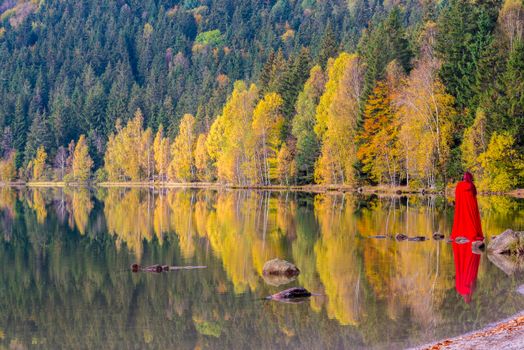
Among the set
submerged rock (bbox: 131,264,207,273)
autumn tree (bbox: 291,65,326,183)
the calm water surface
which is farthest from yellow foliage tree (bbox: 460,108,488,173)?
submerged rock (bbox: 131,264,207,273)

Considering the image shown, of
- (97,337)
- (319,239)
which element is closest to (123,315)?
(97,337)

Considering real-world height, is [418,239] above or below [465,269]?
above

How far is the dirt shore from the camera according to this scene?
1245 cm

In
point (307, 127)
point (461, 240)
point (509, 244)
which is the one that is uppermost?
point (307, 127)

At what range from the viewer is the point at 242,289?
21.4 m

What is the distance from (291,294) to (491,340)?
24.1ft

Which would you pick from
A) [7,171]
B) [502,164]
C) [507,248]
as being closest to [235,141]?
[502,164]

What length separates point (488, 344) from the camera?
42.2ft

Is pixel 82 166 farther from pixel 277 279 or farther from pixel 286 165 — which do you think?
pixel 277 279

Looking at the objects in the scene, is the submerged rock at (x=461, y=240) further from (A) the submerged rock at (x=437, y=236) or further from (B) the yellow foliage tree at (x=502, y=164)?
(B) the yellow foliage tree at (x=502, y=164)

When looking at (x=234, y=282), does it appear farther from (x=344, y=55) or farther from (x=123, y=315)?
(x=344, y=55)

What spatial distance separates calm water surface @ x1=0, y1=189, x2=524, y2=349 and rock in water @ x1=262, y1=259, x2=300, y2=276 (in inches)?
23.3

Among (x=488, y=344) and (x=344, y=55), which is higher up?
(x=344, y=55)

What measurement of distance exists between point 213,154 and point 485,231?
8060 cm
